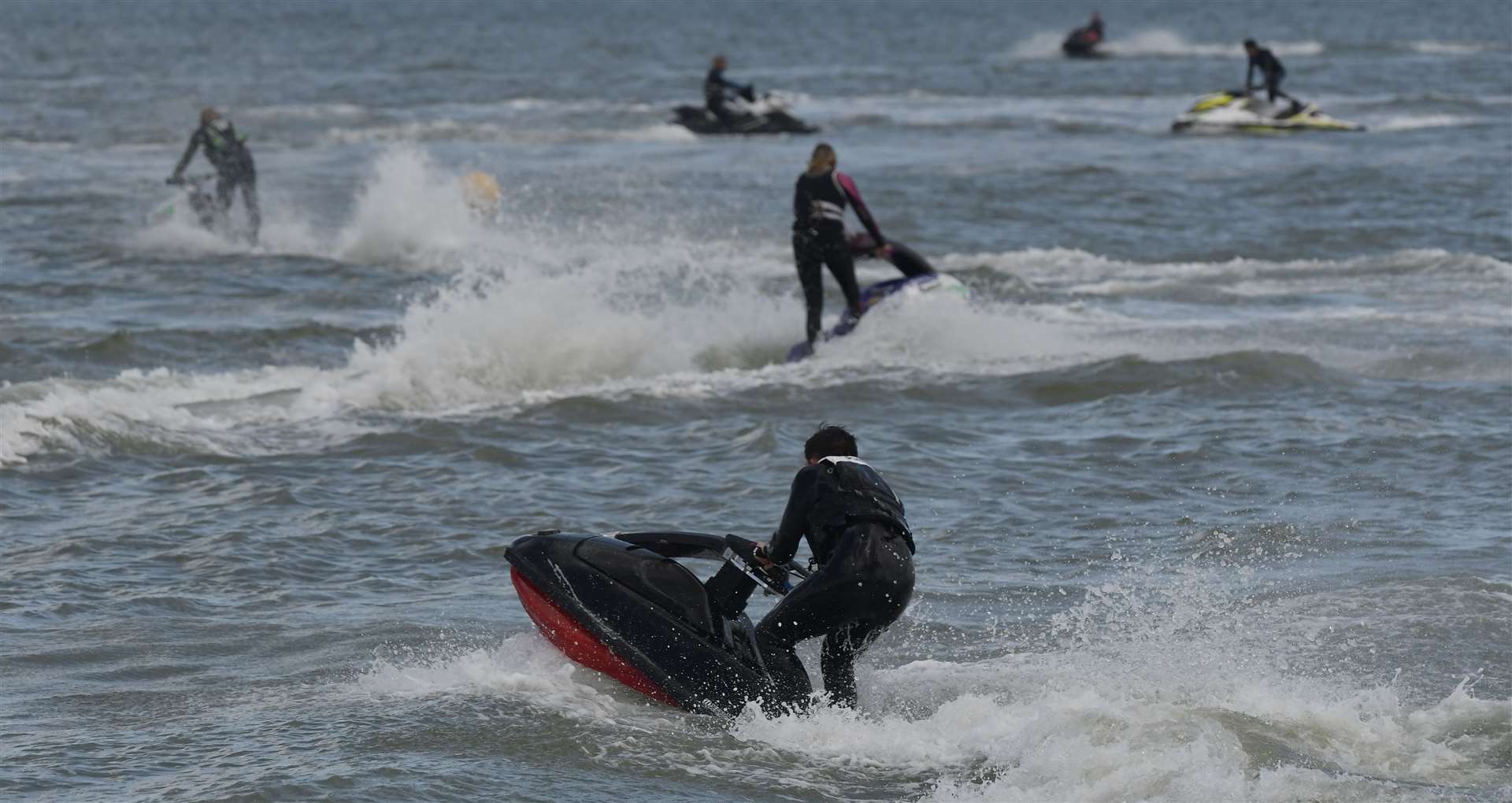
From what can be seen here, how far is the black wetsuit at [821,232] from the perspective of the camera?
51.2ft

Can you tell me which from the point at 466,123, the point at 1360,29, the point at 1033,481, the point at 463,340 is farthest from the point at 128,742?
the point at 1360,29

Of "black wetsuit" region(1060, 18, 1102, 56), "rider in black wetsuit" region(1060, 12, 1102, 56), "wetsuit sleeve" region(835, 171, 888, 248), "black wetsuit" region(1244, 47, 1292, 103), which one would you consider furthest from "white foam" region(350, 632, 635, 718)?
"black wetsuit" region(1060, 18, 1102, 56)

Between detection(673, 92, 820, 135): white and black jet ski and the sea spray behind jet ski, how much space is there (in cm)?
2022

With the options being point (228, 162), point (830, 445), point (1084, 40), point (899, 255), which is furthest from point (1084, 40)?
point (830, 445)

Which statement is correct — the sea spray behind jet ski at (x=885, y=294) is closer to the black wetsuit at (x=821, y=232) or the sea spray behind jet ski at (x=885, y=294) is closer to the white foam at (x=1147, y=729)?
the black wetsuit at (x=821, y=232)

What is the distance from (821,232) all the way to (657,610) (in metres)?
8.50

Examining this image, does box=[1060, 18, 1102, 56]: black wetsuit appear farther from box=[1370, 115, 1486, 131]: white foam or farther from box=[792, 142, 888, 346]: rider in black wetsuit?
box=[792, 142, 888, 346]: rider in black wetsuit

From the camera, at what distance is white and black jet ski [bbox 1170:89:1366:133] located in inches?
1371

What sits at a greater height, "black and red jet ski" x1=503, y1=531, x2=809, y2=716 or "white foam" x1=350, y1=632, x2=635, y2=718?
A: "black and red jet ski" x1=503, y1=531, x2=809, y2=716

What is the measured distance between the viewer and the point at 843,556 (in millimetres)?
7090

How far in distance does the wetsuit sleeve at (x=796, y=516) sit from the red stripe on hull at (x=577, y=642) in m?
0.78

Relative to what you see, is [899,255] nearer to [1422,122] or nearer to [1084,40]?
[1422,122]

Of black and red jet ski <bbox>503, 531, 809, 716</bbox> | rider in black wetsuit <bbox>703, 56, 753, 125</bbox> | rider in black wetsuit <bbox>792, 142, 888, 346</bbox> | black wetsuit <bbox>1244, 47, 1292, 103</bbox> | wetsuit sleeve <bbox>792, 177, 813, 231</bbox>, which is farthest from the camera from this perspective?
rider in black wetsuit <bbox>703, 56, 753, 125</bbox>

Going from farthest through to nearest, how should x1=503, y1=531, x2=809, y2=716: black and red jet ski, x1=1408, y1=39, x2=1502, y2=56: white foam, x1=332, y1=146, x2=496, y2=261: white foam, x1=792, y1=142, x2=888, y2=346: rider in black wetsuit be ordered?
x1=1408, y1=39, x2=1502, y2=56: white foam, x1=332, y1=146, x2=496, y2=261: white foam, x1=792, y1=142, x2=888, y2=346: rider in black wetsuit, x1=503, y1=531, x2=809, y2=716: black and red jet ski
